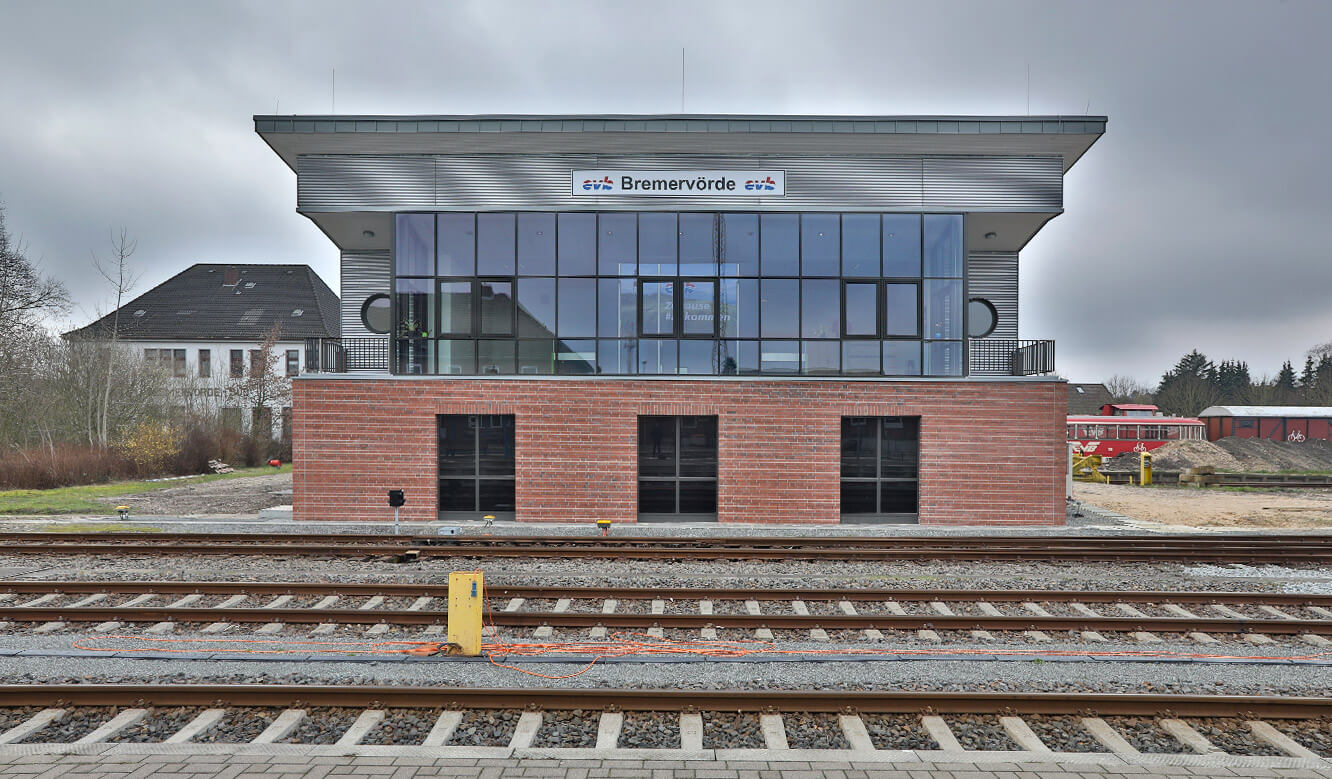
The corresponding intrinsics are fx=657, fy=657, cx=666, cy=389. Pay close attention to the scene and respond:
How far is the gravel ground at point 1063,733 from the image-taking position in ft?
16.5

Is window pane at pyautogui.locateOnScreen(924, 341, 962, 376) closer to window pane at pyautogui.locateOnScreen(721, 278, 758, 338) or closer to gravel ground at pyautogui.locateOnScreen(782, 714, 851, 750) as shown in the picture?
window pane at pyautogui.locateOnScreen(721, 278, 758, 338)

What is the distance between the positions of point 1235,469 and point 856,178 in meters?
32.4

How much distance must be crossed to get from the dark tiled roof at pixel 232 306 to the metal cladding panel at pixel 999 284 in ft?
127

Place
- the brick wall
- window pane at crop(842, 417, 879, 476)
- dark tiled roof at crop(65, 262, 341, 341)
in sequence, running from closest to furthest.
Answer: the brick wall < window pane at crop(842, 417, 879, 476) < dark tiled roof at crop(65, 262, 341, 341)

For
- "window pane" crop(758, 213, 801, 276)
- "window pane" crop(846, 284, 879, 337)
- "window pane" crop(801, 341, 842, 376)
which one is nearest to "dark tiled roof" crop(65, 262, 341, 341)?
"window pane" crop(758, 213, 801, 276)

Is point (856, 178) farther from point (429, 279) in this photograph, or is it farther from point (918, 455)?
point (429, 279)

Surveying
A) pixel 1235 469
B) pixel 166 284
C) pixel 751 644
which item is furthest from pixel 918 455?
pixel 166 284

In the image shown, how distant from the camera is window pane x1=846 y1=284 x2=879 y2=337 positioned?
637 inches

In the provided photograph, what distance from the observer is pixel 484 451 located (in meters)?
15.9

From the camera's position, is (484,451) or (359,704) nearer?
(359,704)

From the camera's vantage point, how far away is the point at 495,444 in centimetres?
1593

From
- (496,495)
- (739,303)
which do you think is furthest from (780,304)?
(496,495)

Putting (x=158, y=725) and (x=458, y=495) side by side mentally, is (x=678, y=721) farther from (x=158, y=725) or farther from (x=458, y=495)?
(x=458, y=495)

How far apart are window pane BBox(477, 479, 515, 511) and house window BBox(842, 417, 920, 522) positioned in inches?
319
